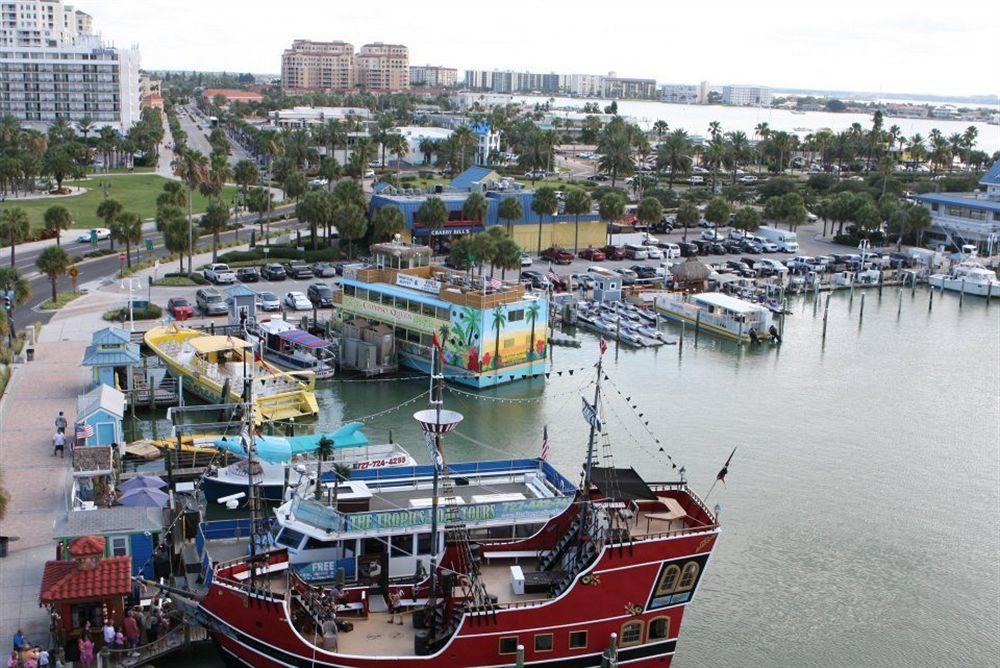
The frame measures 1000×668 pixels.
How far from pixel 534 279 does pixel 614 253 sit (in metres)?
13.6

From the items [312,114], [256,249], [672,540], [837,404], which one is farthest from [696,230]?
[312,114]

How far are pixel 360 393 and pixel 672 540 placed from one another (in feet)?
85.1

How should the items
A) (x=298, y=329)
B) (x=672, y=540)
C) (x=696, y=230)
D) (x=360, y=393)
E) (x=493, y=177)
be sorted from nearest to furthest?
(x=672, y=540), (x=360, y=393), (x=298, y=329), (x=493, y=177), (x=696, y=230)

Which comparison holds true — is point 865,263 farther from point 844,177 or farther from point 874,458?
point 844,177

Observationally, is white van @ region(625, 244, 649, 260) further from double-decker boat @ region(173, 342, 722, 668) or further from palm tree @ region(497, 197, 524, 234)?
double-decker boat @ region(173, 342, 722, 668)

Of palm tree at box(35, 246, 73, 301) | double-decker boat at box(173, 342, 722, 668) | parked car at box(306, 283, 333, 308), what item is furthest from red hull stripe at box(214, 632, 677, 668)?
palm tree at box(35, 246, 73, 301)

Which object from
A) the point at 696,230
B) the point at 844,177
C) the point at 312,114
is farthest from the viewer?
the point at 312,114

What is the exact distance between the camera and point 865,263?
265 feet

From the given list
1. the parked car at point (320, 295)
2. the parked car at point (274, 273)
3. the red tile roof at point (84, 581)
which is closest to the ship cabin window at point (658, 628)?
the red tile roof at point (84, 581)

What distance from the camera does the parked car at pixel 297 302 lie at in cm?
5988

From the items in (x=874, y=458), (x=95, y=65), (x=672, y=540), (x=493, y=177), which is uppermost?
(x=95, y=65)

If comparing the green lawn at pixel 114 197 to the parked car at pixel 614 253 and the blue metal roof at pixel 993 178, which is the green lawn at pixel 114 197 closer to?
the parked car at pixel 614 253

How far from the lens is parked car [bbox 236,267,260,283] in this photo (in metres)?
67.2

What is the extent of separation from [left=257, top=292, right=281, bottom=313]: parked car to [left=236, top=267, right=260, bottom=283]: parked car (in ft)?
24.8
